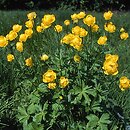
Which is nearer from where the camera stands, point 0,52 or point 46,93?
point 46,93

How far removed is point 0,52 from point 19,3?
6.30 m

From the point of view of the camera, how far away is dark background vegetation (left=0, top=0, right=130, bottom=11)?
417 inches

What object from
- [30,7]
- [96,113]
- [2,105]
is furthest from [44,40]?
[30,7]

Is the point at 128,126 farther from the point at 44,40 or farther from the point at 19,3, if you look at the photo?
the point at 19,3

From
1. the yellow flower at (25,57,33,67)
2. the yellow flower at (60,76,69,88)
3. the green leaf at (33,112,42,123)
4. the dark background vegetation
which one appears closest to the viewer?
the yellow flower at (60,76,69,88)

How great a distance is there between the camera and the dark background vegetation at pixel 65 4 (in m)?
10.6

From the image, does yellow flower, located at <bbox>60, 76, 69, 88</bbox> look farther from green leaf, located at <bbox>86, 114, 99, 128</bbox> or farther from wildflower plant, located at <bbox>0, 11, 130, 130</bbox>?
green leaf, located at <bbox>86, 114, 99, 128</bbox>

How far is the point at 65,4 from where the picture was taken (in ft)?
35.7

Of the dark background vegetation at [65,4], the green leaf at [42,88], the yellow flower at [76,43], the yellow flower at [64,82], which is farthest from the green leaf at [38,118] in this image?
the dark background vegetation at [65,4]

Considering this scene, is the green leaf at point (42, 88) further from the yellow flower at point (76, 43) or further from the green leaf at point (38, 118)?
the yellow flower at point (76, 43)

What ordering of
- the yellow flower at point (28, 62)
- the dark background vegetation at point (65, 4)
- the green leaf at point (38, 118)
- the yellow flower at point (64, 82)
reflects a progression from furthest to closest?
the dark background vegetation at point (65, 4) → the yellow flower at point (28, 62) → the green leaf at point (38, 118) → the yellow flower at point (64, 82)

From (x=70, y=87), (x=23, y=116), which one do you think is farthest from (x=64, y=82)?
(x=23, y=116)

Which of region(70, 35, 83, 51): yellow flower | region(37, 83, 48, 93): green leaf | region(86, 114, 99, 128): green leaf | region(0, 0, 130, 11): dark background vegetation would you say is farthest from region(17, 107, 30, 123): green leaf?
region(0, 0, 130, 11): dark background vegetation

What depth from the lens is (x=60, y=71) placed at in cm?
332
